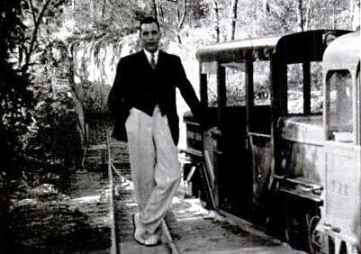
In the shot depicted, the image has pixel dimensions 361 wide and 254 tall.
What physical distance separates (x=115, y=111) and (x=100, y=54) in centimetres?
3077

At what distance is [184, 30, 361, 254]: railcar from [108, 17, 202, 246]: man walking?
1.55 meters

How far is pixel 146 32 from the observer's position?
6.72 metres

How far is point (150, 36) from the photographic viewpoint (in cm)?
675

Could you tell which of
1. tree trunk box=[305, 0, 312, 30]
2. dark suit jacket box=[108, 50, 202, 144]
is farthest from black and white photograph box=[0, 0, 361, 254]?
tree trunk box=[305, 0, 312, 30]

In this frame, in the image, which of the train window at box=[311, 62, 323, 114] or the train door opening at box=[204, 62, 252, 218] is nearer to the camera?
the train window at box=[311, 62, 323, 114]

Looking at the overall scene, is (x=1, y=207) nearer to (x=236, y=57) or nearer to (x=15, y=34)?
(x=15, y=34)

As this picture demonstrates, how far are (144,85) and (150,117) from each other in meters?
0.33

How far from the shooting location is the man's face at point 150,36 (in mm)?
6684

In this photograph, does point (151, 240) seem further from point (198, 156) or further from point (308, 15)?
point (308, 15)

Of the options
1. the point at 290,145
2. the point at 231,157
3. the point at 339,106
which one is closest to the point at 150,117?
the point at 339,106

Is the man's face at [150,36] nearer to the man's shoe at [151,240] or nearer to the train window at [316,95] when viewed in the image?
the man's shoe at [151,240]

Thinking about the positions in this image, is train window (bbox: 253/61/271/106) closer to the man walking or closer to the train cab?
the train cab

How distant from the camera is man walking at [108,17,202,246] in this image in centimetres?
693

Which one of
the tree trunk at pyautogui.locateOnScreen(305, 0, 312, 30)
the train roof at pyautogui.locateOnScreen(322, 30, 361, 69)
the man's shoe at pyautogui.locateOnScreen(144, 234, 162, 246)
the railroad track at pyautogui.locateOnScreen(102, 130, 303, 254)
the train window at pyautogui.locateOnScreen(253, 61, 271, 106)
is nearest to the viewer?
the train roof at pyautogui.locateOnScreen(322, 30, 361, 69)
